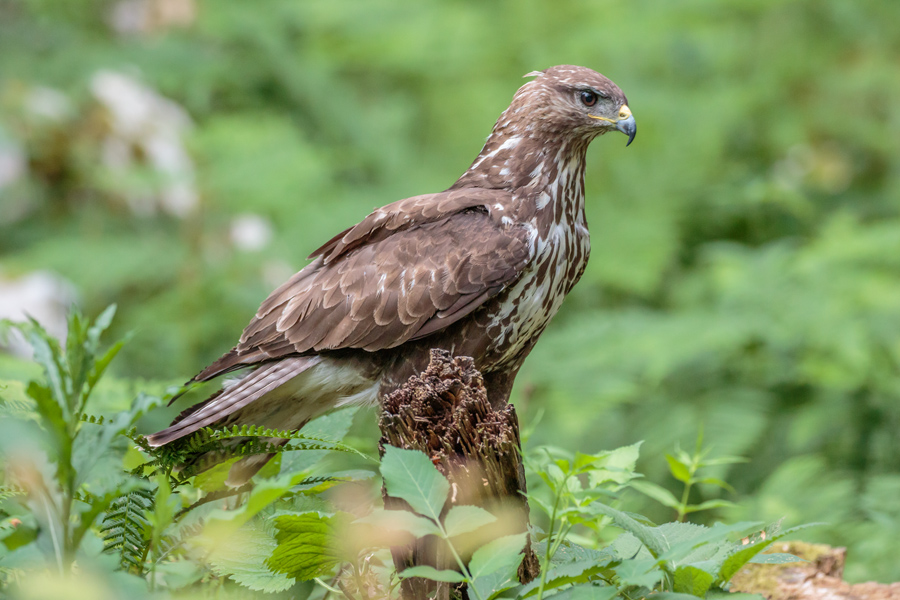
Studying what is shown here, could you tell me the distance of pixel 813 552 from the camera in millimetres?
2547

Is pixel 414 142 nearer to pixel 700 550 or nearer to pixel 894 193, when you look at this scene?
pixel 894 193

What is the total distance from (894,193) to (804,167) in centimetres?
70

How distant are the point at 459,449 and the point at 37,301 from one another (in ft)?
12.0

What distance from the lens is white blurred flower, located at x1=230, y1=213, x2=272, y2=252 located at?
4.59m

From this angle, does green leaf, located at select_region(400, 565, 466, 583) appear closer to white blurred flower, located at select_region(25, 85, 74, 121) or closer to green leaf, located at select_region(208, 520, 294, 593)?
green leaf, located at select_region(208, 520, 294, 593)

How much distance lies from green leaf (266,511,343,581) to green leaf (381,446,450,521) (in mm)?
206

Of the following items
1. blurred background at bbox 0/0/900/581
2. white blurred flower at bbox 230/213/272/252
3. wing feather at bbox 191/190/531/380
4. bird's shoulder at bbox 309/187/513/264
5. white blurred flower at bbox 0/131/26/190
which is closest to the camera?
wing feather at bbox 191/190/531/380

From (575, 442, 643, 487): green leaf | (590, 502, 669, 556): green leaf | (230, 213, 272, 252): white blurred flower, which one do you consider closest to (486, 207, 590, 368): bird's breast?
(575, 442, 643, 487): green leaf

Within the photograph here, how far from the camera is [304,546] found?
1753 mm

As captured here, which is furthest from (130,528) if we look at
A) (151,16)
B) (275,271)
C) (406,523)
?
(151,16)

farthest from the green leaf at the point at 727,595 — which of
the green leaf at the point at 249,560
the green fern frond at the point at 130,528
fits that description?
the green fern frond at the point at 130,528

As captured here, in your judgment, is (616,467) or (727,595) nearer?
(727,595)

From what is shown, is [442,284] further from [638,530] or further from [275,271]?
[275,271]

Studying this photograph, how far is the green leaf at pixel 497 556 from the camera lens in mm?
1514
